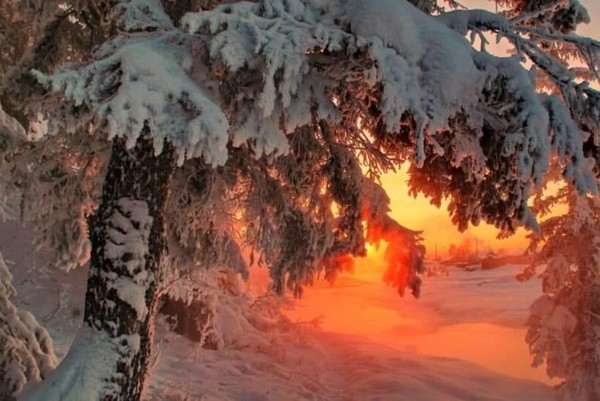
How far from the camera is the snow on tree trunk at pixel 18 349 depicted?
5609 millimetres

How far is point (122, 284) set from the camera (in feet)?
13.7

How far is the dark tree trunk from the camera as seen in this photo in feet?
13.6

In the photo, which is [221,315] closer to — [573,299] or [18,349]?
[18,349]

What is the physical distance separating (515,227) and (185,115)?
2.99 metres

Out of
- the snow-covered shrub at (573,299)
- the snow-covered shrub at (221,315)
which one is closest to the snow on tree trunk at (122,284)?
the snow-covered shrub at (221,315)

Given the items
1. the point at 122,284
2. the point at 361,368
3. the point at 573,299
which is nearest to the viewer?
the point at 122,284

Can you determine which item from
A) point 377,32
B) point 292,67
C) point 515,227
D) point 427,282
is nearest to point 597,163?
point 515,227

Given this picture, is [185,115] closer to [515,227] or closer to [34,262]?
[515,227]

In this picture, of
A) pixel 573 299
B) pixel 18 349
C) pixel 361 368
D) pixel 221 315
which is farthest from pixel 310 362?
pixel 18 349

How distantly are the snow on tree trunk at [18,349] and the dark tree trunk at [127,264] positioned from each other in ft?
6.86

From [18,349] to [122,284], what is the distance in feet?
8.31

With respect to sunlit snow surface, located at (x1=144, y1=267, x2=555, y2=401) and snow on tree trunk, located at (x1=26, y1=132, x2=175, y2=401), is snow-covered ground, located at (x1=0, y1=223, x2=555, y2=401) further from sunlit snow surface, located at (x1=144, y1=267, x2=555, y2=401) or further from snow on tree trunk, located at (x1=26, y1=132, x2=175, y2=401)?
snow on tree trunk, located at (x1=26, y1=132, x2=175, y2=401)

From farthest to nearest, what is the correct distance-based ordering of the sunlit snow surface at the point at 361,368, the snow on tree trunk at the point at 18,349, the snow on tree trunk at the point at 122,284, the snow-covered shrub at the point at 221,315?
the snow-covered shrub at the point at 221,315 → the sunlit snow surface at the point at 361,368 → the snow on tree trunk at the point at 18,349 → the snow on tree trunk at the point at 122,284

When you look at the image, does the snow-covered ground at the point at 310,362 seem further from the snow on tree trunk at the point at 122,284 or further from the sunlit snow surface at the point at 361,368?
the snow on tree trunk at the point at 122,284
